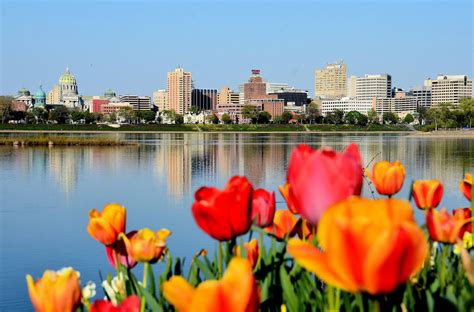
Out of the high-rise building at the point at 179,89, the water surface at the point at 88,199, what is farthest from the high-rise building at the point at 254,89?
the water surface at the point at 88,199

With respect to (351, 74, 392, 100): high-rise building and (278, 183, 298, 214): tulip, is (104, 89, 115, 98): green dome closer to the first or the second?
(351, 74, 392, 100): high-rise building

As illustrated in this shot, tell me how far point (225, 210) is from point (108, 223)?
471 mm

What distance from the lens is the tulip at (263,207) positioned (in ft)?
6.47

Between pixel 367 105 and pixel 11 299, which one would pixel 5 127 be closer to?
pixel 11 299

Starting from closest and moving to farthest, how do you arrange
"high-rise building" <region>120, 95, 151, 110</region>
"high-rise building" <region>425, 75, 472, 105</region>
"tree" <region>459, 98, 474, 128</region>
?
"tree" <region>459, 98, 474, 128</region> → "high-rise building" <region>120, 95, 151, 110</region> → "high-rise building" <region>425, 75, 472, 105</region>

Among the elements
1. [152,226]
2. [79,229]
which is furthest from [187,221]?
[79,229]

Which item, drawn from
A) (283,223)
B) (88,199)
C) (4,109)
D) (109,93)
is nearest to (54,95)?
→ (109,93)

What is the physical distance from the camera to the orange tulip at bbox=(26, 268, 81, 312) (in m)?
1.44

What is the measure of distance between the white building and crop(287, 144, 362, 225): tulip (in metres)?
154

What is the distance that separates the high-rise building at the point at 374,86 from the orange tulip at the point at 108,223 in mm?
180290

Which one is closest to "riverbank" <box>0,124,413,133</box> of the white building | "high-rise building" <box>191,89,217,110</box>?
the white building

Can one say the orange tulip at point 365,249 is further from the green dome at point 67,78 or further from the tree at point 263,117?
the green dome at point 67,78

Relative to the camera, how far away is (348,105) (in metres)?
155

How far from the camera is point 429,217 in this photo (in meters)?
1.89
